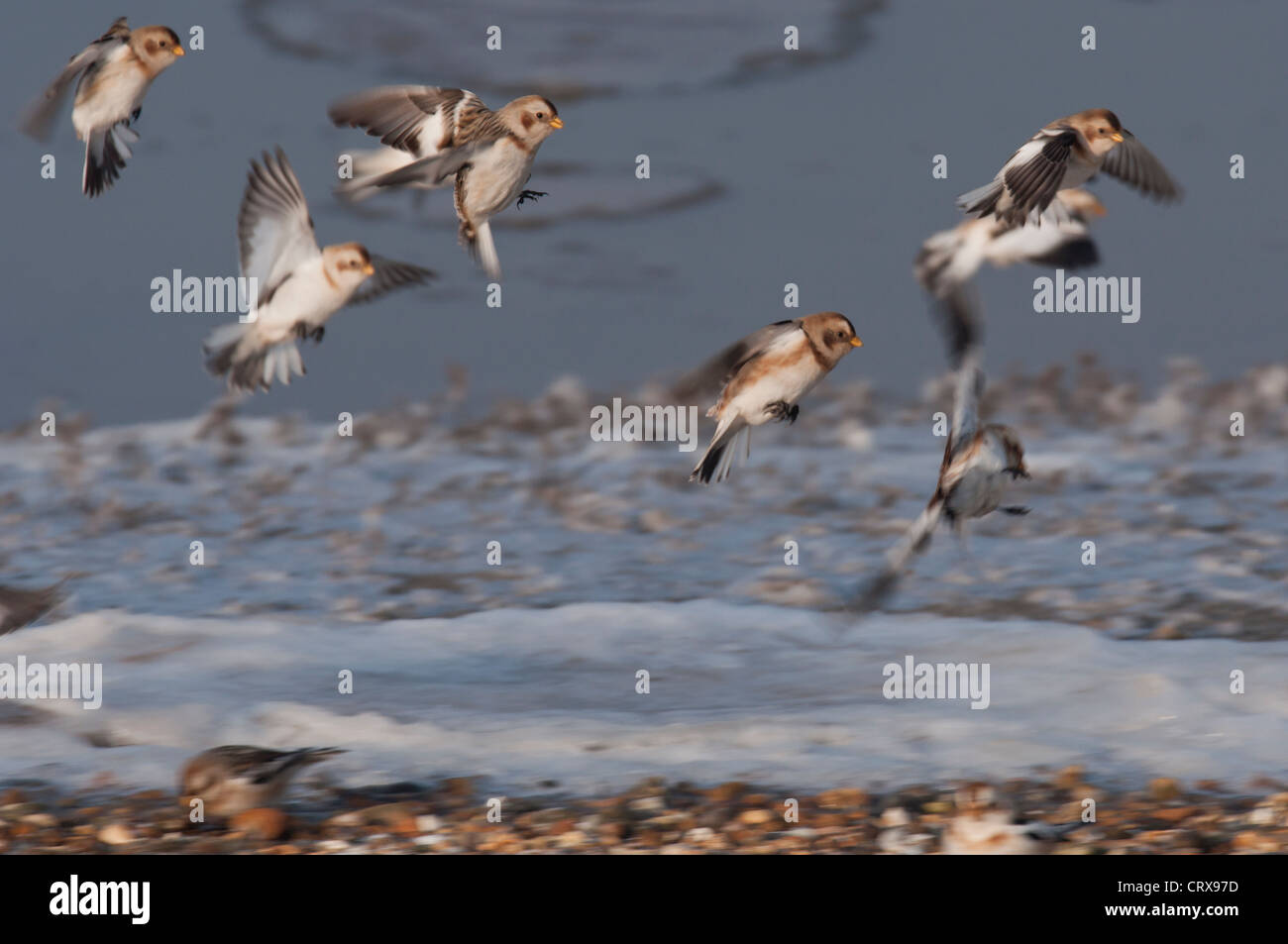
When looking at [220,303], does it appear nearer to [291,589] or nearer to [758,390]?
[758,390]

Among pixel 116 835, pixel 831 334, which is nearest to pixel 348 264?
pixel 831 334

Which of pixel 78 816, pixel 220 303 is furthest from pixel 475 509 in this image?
pixel 220 303

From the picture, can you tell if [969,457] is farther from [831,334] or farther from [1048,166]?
[1048,166]

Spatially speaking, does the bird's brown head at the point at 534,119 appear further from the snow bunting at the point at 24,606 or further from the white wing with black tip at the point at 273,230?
the snow bunting at the point at 24,606

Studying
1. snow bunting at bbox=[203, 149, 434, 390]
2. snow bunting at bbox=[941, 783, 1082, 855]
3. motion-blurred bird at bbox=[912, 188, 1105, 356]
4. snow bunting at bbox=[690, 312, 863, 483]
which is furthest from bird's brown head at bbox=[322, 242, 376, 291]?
snow bunting at bbox=[941, 783, 1082, 855]

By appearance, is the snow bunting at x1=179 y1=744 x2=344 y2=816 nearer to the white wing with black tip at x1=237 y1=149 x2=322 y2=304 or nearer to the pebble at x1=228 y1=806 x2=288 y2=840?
the pebble at x1=228 y1=806 x2=288 y2=840

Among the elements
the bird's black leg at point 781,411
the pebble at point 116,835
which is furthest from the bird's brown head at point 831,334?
the pebble at point 116,835

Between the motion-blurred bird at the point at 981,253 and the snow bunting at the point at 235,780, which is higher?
the motion-blurred bird at the point at 981,253
